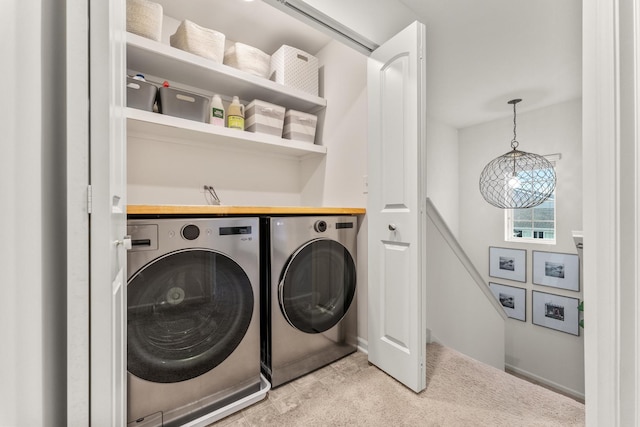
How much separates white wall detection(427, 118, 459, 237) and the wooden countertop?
275cm

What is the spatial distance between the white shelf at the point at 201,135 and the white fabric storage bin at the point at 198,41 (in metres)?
0.45

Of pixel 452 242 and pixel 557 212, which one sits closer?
pixel 452 242

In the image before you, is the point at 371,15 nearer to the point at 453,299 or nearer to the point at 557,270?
the point at 453,299

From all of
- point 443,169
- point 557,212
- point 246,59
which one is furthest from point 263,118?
point 557,212

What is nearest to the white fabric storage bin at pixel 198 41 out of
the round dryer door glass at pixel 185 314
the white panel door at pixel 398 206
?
the white panel door at pixel 398 206

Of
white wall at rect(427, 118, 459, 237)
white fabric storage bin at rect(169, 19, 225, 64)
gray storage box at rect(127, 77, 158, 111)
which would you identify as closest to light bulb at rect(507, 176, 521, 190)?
white wall at rect(427, 118, 459, 237)

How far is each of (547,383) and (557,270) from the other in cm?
151

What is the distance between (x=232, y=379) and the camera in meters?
1.37

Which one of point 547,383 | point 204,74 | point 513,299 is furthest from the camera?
point 513,299

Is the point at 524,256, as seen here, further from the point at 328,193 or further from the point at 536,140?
the point at 328,193

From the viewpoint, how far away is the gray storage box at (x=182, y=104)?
5.41 feet

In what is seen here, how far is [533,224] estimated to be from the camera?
3906 millimetres
